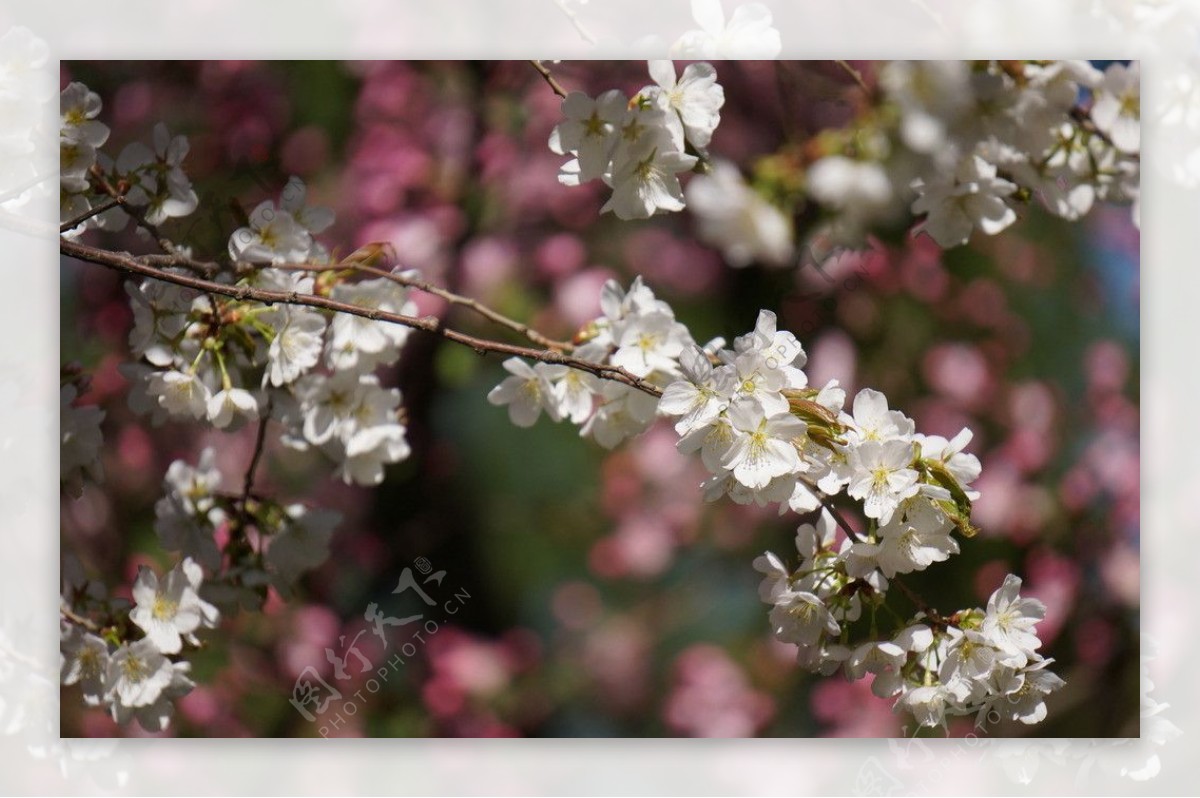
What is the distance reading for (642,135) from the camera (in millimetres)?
1001

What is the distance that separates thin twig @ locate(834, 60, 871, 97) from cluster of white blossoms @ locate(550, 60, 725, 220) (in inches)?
10.5

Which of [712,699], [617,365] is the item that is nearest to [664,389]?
[617,365]

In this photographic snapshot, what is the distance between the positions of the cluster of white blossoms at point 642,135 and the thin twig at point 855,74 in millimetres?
267

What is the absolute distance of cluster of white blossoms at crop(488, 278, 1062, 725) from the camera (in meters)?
0.88

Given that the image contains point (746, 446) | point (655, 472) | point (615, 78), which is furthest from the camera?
point (655, 472)

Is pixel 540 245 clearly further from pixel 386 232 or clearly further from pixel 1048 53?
pixel 1048 53

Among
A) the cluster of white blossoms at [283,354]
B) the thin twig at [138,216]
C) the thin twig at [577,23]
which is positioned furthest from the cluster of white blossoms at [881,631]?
the thin twig at [138,216]

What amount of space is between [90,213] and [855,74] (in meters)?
0.81

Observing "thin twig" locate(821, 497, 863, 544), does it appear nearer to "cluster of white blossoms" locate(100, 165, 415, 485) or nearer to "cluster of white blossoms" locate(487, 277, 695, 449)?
"cluster of white blossoms" locate(487, 277, 695, 449)

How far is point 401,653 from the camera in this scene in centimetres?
126

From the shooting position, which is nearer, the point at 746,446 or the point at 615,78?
the point at 746,446

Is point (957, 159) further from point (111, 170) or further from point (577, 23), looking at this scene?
point (111, 170)

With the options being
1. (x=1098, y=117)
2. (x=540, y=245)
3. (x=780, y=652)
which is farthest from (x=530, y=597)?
(x=1098, y=117)

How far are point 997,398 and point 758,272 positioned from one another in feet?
1.05
